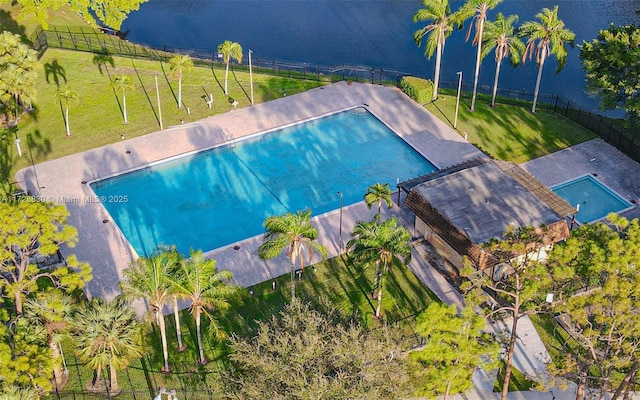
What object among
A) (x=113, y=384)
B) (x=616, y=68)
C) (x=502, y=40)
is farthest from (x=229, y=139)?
(x=616, y=68)

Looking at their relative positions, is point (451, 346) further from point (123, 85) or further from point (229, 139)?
point (123, 85)

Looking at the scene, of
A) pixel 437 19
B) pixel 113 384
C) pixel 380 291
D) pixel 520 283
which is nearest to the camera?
pixel 520 283

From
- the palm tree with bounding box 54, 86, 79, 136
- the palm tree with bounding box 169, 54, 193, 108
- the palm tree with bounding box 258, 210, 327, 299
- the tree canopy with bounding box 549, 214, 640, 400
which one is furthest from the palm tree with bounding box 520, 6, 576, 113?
the palm tree with bounding box 54, 86, 79, 136

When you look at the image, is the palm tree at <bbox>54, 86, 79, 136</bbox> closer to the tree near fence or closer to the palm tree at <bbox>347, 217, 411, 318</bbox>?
the palm tree at <bbox>347, 217, 411, 318</bbox>

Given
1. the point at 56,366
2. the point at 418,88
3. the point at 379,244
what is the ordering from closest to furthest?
1. the point at 56,366
2. the point at 379,244
3. the point at 418,88

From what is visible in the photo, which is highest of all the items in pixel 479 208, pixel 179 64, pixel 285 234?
pixel 179 64

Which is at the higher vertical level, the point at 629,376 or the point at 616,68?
the point at 616,68

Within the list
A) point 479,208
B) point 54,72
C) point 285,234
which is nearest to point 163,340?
point 285,234

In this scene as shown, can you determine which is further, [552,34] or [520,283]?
[552,34]
